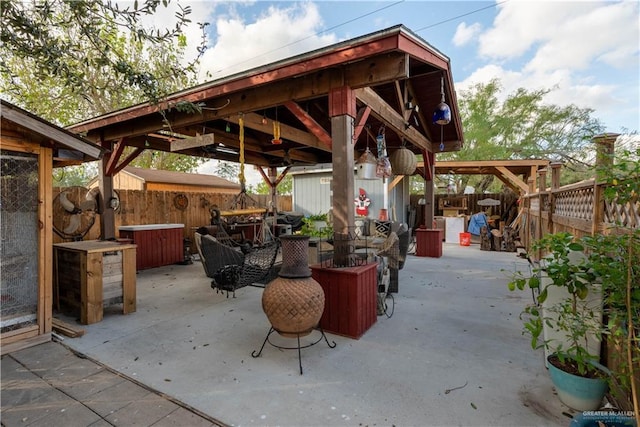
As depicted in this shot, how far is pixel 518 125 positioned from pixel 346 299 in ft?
54.1

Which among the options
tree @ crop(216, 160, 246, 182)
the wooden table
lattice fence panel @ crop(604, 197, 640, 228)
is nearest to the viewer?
lattice fence panel @ crop(604, 197, 640, 228)

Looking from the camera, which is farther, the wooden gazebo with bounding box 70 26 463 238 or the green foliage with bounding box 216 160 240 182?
the green foliage with bounding box 216 160 240 182

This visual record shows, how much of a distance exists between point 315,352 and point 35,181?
10.1 ft

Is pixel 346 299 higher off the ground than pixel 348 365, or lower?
higher

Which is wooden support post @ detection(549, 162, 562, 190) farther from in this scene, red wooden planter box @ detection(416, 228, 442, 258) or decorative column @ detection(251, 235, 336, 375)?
decorative column @ detection(251, 235, 336, 375)

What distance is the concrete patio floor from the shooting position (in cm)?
179

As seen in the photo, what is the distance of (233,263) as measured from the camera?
4004mm

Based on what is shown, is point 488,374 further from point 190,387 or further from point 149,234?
point 149,234

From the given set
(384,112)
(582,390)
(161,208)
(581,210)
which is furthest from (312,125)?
(161,208)

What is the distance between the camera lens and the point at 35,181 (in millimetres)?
2783

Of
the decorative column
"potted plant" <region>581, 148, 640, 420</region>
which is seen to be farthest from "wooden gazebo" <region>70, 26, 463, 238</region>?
"potted plant" <region>581, 148, 640, 420</region>

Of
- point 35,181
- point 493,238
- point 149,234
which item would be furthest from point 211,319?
point 493,238

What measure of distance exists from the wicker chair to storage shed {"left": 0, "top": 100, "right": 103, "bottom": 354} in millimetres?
1672

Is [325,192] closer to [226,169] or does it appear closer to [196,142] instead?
[226,169]
